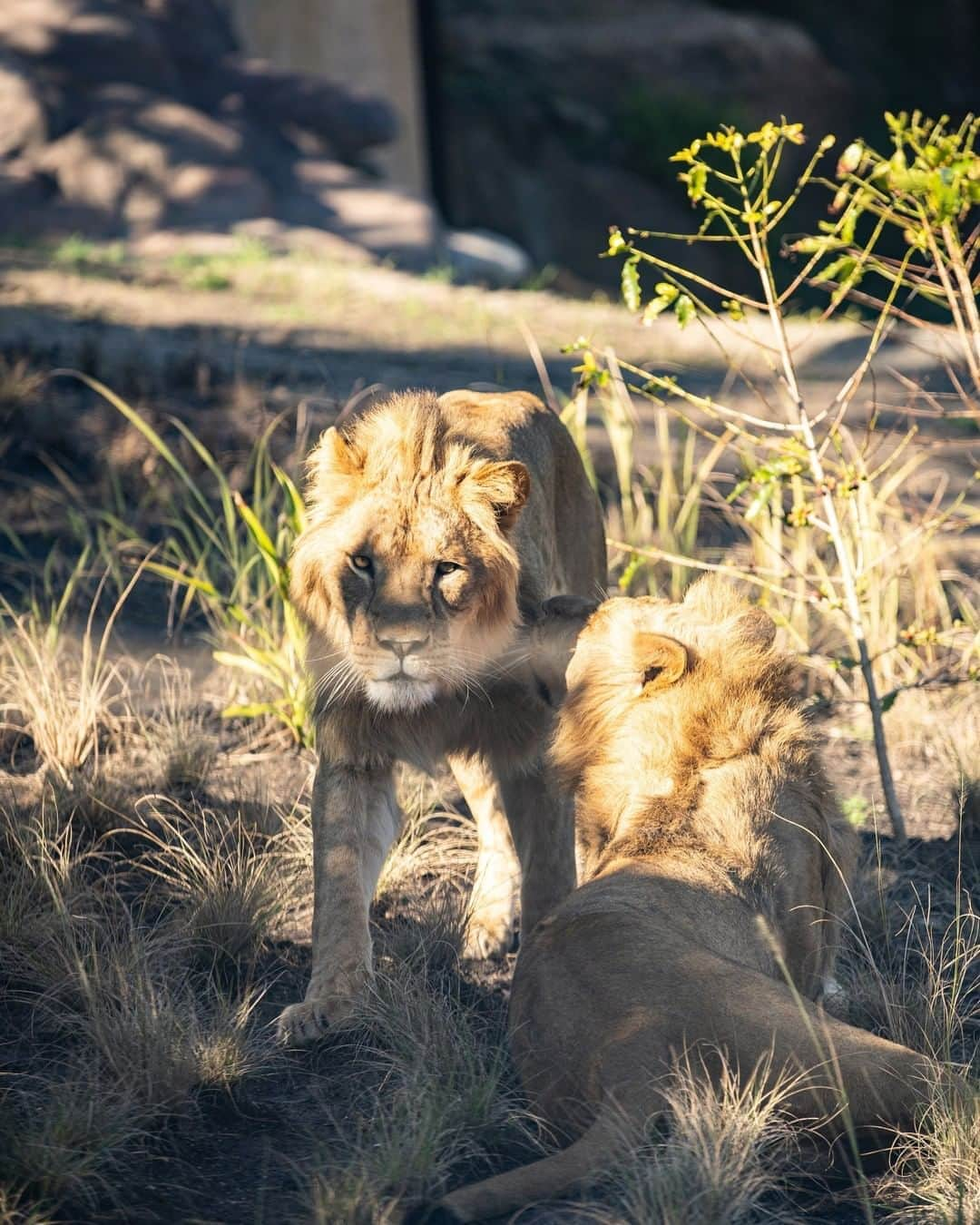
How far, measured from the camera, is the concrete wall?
706 inches

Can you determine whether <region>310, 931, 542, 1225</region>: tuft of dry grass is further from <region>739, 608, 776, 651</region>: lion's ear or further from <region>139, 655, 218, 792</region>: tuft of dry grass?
<region>139, 655, 218, 792</region>: tuft of dry grass

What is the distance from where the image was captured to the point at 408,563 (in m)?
3.54

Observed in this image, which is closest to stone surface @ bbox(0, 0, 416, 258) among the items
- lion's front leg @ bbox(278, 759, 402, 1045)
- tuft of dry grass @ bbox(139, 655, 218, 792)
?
tuft of dry grass @ bbox(139, 655, 218, 792)

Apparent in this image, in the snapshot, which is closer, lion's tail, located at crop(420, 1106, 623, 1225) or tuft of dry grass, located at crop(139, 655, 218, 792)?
lion's tail, located at crop(420, 1106, 623, 1225)

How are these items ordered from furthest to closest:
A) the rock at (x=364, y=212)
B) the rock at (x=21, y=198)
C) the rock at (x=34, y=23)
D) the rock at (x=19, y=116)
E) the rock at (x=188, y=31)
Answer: the rock at (x=188, y=31) → the rock at (x=34, y=23) → the rock at (x=364, y=212) → the rock at (x=19, y=116) → the rock at (x=21, y=198)

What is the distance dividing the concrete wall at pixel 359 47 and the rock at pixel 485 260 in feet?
6.55

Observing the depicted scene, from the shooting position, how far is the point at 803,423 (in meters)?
4.25

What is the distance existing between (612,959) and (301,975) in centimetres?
128

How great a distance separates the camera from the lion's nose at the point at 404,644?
11.3 ft

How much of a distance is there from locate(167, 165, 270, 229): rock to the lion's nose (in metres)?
11.1

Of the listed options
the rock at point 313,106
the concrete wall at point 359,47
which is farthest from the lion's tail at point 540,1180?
the concrete wall at point 359,47

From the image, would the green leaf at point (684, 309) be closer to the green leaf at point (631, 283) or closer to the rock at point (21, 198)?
the green leaf at point (631, 283)

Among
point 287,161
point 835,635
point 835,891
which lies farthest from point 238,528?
point 287,161

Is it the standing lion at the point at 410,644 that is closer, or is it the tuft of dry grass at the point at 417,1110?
the tuft of dry grass at the point at 417,1110
